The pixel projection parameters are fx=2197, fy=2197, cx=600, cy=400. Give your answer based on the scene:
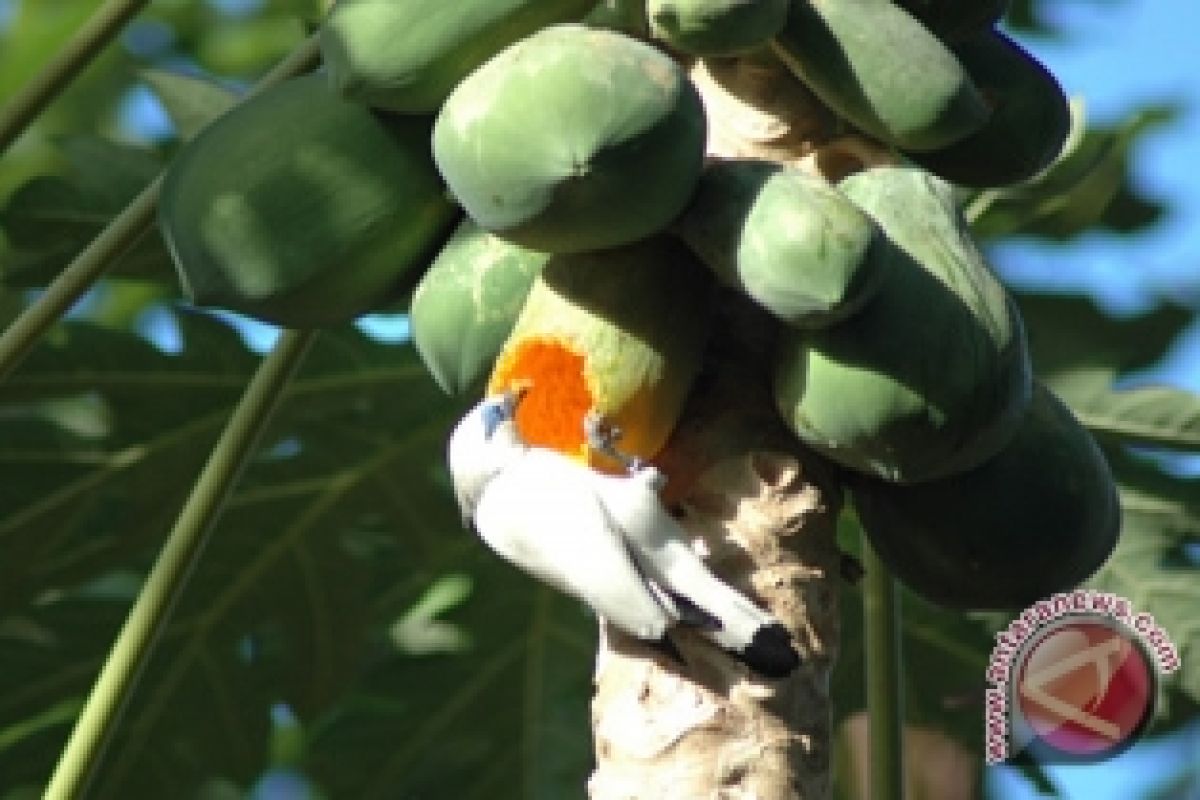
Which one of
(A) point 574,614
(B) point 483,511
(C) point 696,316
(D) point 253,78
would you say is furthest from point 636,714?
(D) point 253,78

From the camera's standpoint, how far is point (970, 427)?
1.47 meters

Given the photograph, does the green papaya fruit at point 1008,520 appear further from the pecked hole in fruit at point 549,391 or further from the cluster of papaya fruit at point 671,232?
the pecked hole in fruit at point 549,391

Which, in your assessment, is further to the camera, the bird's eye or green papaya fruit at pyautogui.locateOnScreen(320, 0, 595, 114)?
green papaya fruit at pyautogui.locateOnScreen(320, 0, 595, 114)

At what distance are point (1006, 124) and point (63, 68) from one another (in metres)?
0.94

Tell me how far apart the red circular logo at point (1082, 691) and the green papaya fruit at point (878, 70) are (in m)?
0.62

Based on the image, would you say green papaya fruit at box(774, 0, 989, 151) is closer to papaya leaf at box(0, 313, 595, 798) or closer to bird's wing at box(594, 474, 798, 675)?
bird's wing at box(594, 474, 798, 675)

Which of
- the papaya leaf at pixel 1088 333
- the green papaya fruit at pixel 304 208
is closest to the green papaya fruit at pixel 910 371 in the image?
the green papaya fruit at pixel 304 208

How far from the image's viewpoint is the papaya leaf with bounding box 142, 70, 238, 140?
106 inches

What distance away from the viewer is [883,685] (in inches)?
74.6

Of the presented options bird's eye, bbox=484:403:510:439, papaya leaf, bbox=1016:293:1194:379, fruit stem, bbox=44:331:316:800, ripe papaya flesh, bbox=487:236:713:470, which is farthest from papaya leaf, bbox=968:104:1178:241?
bird's eye, bbox=484:403:510:439

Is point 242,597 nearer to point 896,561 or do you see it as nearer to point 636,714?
point 896,561

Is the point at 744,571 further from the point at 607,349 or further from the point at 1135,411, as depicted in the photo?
the point at 1135,411

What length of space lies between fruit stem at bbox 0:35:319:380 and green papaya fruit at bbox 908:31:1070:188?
2.06 feet

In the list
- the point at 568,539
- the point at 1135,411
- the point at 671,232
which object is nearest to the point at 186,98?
the point at 1135,411
